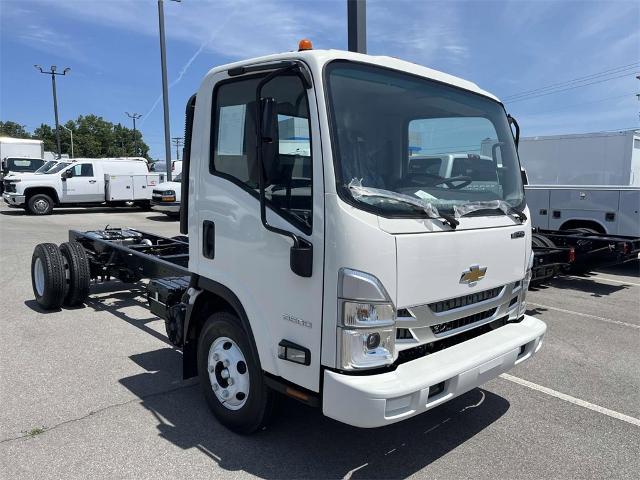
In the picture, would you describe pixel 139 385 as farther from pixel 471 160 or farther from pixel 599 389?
pixel 599 389

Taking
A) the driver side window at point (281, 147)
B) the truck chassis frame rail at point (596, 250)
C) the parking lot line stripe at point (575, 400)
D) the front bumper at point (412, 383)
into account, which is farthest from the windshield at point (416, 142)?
the truck chassis frame rail at point (596, 250)

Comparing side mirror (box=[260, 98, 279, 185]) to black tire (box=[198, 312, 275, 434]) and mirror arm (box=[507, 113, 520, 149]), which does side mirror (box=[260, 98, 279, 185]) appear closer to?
black tire (box=[198, 312, 275, 434])

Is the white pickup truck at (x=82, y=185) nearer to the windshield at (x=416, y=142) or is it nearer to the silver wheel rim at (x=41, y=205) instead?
the silver wheel rim at (x=41, y=205)

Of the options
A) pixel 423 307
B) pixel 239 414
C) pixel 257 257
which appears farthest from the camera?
pixel 239 414

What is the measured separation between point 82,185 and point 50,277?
16.4 m

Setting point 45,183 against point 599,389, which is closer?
point 599,389

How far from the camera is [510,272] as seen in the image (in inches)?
137

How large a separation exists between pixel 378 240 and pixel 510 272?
1322 millimetres

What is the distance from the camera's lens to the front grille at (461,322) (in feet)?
9.97

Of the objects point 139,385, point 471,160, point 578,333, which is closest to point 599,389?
point 578,333

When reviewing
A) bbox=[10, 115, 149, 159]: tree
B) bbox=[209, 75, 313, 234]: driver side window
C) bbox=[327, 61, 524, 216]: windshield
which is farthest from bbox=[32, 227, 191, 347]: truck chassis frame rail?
bbox=[10, 115, 149, 159]: tree

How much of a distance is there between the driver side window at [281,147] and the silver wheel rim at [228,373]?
108cm

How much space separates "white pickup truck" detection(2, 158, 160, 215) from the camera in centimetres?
2003

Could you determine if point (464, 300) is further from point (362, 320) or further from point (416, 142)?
point (416, 142)
